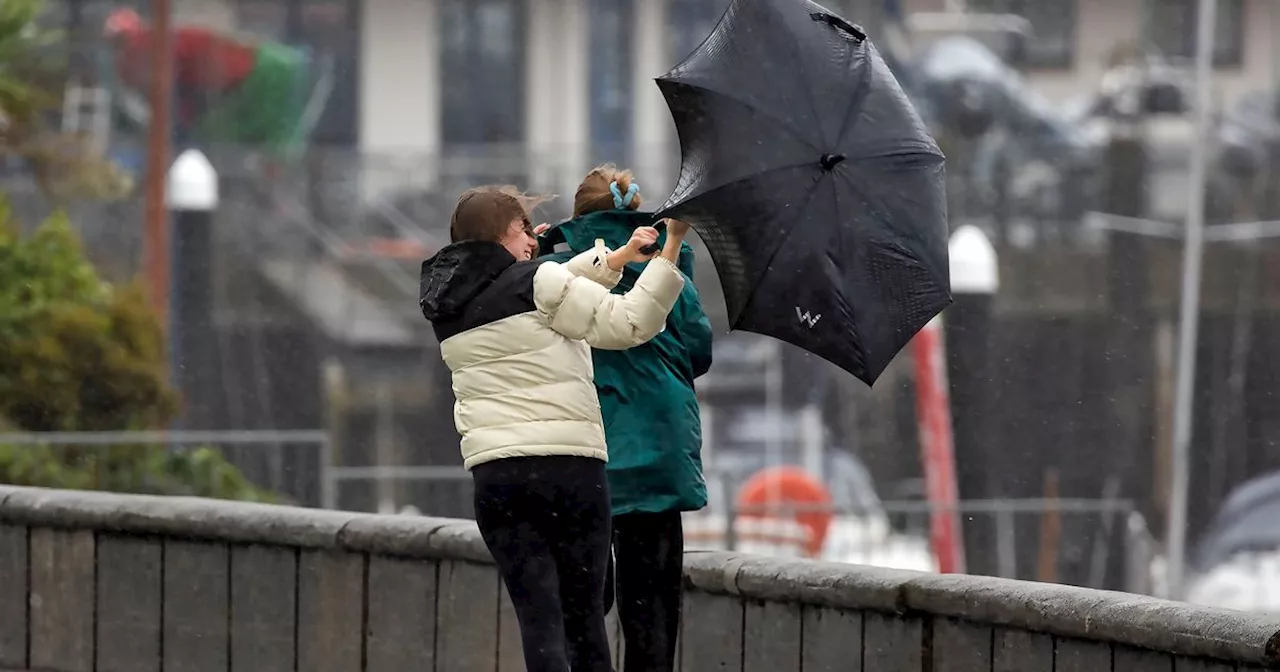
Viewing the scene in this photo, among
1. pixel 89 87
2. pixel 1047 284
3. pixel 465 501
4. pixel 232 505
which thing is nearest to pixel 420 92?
pixel 89 87

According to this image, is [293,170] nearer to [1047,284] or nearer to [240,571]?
[1047,284]

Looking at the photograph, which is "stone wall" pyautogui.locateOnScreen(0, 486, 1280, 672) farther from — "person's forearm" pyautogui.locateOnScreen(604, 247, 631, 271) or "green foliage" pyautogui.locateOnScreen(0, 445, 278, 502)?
"green foliage" pyautogui.locateOnScreen(0, 445, 278, 502)

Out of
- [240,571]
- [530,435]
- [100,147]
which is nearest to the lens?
[530,435]

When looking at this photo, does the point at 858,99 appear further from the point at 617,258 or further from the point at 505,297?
the point at 505,297

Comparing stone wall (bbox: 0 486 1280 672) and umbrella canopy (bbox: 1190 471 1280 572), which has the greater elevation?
stone wall (bbox: 0 486 1280 672)

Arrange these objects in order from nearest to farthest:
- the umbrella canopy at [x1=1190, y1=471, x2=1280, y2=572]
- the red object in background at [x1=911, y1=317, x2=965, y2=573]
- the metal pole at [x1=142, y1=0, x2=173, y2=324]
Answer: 1. the metal pole at [x1=142, y1=0, x2=173, y2=324]
2. the red object in background at [x1=911, y1=317, x2=965, y2=573]
3. the umbrella canopy at [x1=1190, y1=471, x2=1280, y2=572]

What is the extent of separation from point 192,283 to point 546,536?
1783cm

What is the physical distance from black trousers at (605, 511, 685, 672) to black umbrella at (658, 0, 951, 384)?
0.77 meters

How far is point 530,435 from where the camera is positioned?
6.25m

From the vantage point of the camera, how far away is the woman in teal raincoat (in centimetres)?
667

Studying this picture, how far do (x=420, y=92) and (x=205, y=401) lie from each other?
11.9 m

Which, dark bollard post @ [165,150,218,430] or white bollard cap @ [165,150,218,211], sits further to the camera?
dark bollard post @ [165,150,218,430]

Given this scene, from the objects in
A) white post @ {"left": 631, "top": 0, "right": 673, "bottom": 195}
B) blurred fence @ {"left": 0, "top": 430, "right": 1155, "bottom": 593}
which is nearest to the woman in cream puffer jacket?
blurred fence @ {"left": 0, "top": 430, "right": 1155, "bottom": 593}

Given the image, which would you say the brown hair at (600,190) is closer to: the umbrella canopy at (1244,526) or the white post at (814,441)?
the umbrella canopy at (1244,526)
